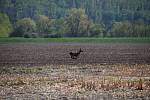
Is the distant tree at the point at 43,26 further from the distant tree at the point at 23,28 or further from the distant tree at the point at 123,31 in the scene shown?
the distant tree at the point at 123,31

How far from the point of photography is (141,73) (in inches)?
1210

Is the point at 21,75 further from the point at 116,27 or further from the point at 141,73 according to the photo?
the point at 116,27

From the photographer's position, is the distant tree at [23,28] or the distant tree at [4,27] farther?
the distant tree at [4,27]

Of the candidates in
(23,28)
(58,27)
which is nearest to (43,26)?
(23,28)

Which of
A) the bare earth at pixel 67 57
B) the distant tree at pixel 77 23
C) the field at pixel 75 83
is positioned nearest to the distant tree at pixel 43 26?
the distant tree at pixel 77 23

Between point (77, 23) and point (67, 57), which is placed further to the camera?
point (77, 23)

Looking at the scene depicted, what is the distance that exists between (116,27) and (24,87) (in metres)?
131

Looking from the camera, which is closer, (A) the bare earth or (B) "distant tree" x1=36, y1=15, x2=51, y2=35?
(A) the bare earth

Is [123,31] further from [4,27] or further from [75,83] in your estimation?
[75,83]

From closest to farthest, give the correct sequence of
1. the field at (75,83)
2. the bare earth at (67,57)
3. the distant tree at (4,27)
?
the field at (75,83), the bare earth at (67,57), the distant tree at (4,27)

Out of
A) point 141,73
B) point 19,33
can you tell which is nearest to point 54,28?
point 19,33

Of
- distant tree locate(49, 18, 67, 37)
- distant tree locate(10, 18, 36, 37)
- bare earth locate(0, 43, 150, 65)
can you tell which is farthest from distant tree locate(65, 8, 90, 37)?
bare earth locate(0, 43, 150, 65)

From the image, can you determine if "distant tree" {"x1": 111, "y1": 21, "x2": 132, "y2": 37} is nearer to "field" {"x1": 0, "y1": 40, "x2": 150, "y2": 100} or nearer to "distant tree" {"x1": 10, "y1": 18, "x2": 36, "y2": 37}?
"distant tree" {"x1": 10, "y1": 18, "x2": 36, "y2": 37}

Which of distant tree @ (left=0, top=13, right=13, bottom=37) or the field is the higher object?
→ the field
